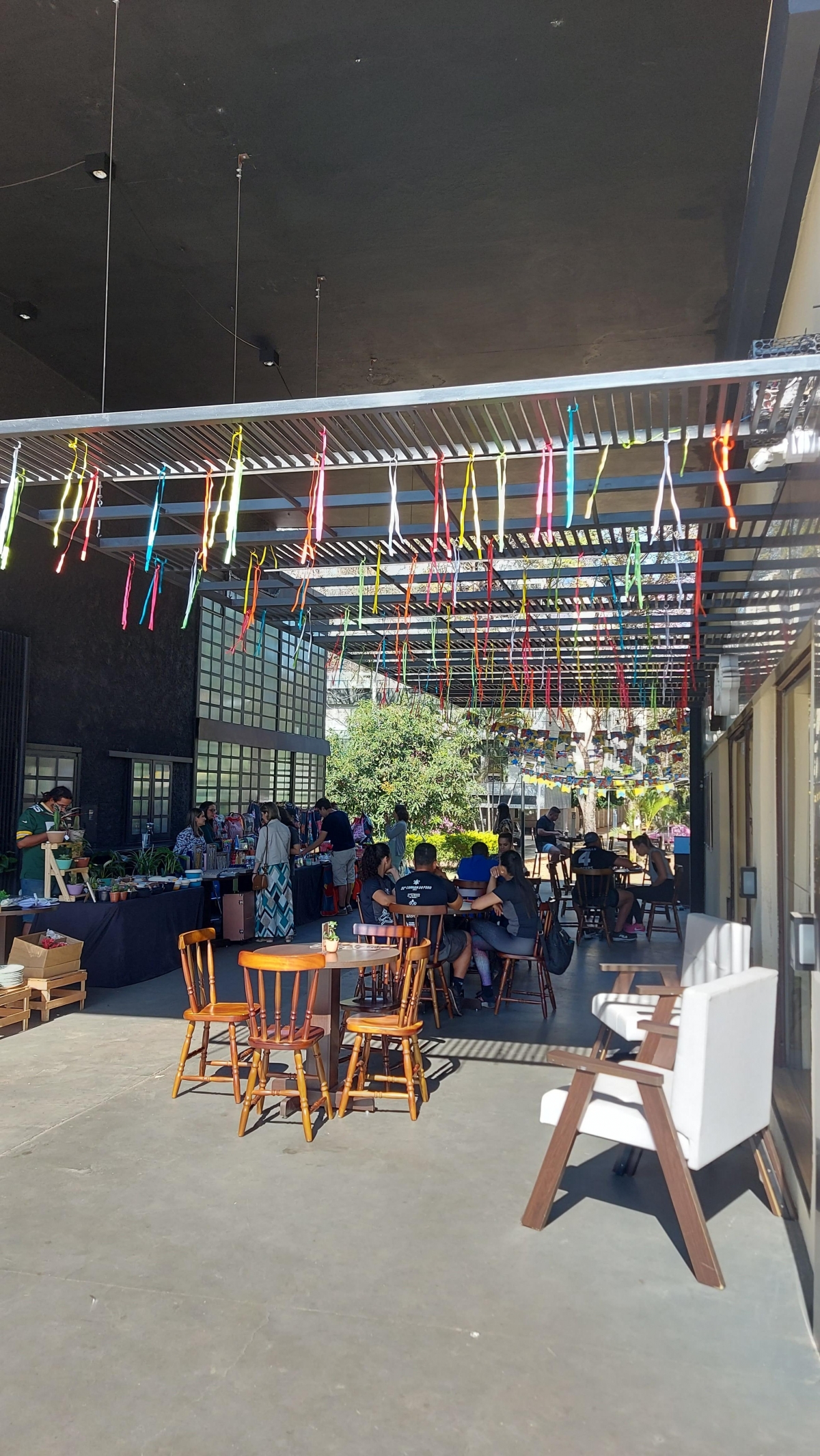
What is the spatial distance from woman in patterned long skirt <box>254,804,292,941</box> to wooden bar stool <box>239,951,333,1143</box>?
5.05m

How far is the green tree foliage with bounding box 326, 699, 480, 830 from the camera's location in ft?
63.8

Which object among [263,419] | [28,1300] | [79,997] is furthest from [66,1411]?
[79,997]

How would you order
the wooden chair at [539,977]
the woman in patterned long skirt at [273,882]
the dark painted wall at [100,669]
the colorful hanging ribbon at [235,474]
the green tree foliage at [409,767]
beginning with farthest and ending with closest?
the green tree foliage at [409,767] < the dark painted wall at [100,669] < the woman in patterned long skirt at [273,882] < the wooden chair at [539,977] < the colorful hanging ribbon at [235,474]

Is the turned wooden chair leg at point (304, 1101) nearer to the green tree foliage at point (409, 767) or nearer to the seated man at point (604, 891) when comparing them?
the seated man at point (604, 891)

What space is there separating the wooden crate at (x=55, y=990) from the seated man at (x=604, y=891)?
5.76 metres

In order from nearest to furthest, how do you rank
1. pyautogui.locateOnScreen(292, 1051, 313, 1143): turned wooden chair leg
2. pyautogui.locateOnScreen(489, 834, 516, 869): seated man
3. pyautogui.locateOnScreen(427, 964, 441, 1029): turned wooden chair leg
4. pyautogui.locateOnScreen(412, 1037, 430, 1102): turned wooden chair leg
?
1. pyautogui.locateOnScreen(292, 1051, 313, 1143): turned wooden chair leg
2. pyautogui.locateOnScreen(412, 1037, 430, 1102): turned wooden chair leg
3. pyautogui.locateOnScreen(427, 964, 441, 1029): turned wooden chair leg
4. pyautogui.locateOnScreen(489, 834, 516, 869): seated man

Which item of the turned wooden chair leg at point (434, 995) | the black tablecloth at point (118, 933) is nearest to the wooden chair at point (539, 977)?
the turned wooden chair leg at point (434, 995)

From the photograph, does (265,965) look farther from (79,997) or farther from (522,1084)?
(79,997)

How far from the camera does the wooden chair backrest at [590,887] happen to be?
10.8 m

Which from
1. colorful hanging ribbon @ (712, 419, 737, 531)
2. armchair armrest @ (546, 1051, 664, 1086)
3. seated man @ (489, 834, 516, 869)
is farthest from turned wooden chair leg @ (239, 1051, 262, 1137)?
seated man @ (489, 834, 516, 869)

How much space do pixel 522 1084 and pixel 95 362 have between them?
314 inches

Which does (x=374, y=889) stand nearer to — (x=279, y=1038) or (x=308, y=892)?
(x=279, y=1038)

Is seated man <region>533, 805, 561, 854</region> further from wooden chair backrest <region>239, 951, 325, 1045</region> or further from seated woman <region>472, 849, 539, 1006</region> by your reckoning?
wooden chair backrest <region>239, 951, 325, 1045</region>

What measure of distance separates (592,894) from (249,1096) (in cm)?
703
